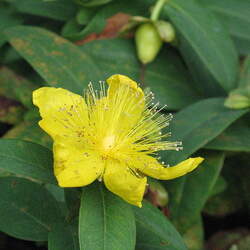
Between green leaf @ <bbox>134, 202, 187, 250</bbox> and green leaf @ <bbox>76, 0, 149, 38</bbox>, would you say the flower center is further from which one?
green leaf @ <bbox>76, 0, 149, 38</bbox>

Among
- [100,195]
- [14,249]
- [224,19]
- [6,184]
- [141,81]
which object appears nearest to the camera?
[100,195]

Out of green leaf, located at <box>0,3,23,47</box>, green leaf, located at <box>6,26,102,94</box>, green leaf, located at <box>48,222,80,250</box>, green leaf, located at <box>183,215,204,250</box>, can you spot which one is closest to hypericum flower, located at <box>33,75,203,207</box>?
green leaf, located at <box>48,222,80,250</box>

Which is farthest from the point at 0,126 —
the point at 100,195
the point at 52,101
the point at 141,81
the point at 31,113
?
the point at 100,195

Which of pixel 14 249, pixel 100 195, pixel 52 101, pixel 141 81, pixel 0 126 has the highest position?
pixel 52 101

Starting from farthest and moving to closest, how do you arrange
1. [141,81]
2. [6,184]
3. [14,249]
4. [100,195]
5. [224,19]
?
[224,19] < [141,81] < [14,249] < [6,184] < [100,195]

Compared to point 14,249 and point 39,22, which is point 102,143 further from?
point 39,22

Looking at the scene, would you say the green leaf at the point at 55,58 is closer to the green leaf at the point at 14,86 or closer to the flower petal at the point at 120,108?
the green leaf at the point at 14,86
